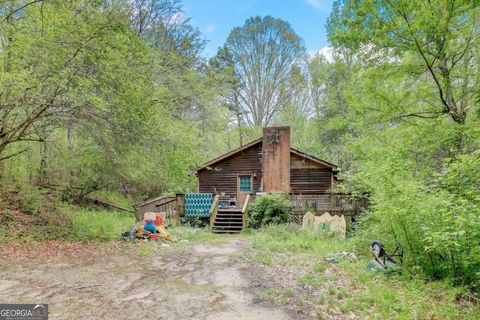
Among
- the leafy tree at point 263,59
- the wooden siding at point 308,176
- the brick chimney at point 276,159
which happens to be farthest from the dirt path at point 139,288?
the leafy tree at point 263,59

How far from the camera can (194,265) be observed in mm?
6742

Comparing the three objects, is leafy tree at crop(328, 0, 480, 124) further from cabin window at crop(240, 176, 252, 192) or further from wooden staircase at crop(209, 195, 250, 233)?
cabin window at crop(240, 176, 252, 192)

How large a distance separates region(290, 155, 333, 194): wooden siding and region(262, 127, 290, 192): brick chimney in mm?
693

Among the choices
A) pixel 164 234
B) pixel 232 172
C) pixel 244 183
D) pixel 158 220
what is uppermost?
pixel 232 172

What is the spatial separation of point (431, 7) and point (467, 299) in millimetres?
6447

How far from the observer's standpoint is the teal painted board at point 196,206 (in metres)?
12.7

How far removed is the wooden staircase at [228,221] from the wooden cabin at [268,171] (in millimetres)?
2186

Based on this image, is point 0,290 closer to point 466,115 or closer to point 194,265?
point 194,265

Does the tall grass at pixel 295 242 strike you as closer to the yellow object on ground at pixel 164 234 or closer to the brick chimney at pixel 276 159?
the yellow object on ground at pixel 164 234

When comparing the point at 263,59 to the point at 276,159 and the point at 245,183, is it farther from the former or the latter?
the point at 245,183

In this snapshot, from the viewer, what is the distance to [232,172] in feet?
57.5

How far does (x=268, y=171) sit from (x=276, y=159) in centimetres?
83

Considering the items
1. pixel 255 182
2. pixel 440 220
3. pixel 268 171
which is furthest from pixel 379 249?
pixel 255 182

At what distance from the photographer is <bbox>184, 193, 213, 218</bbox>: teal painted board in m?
12.7
